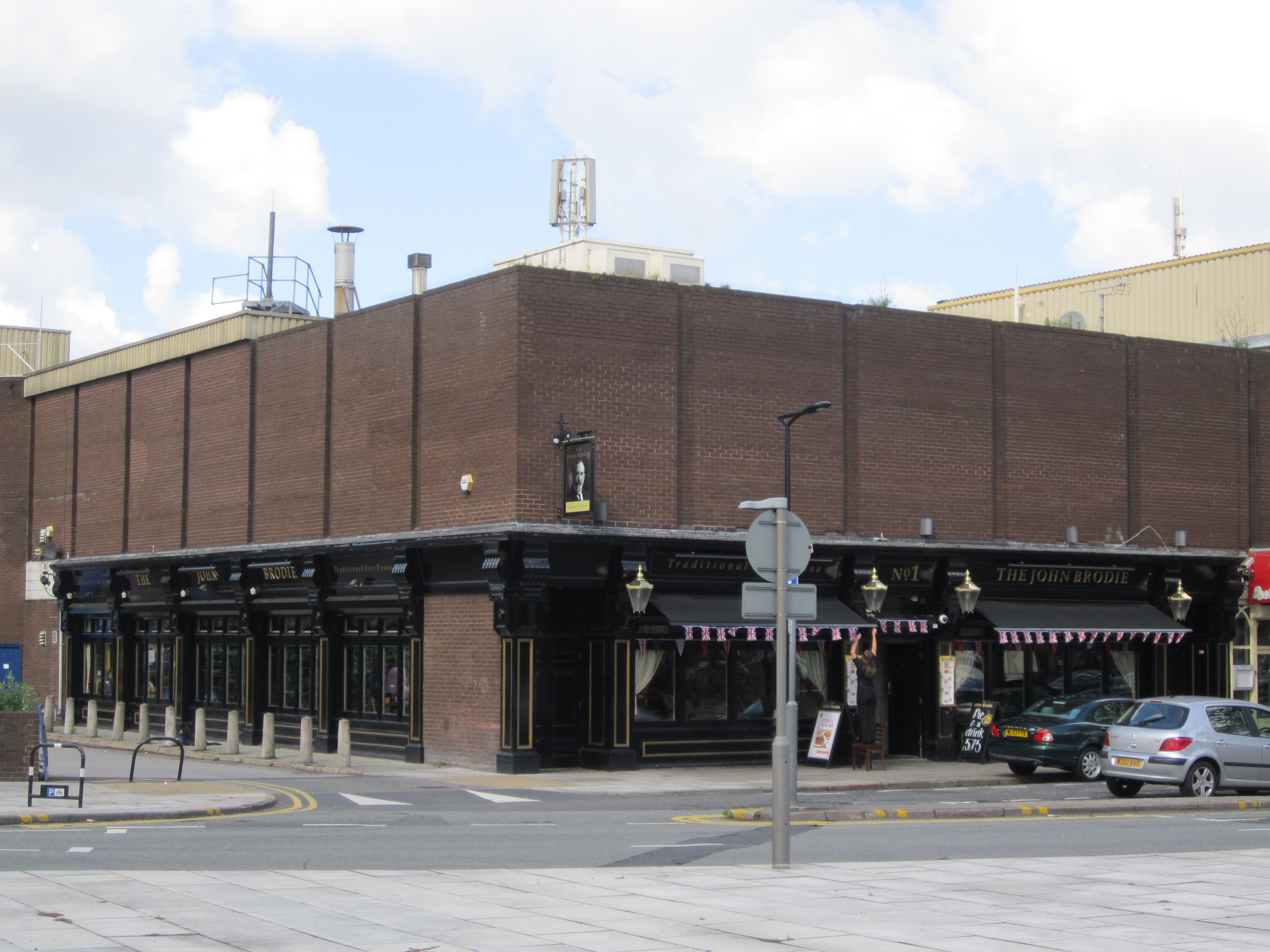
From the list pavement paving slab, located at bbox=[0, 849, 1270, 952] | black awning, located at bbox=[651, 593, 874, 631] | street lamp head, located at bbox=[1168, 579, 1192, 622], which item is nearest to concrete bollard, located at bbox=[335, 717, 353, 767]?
black awning, located at bbox=[651, 593, 874, 631]

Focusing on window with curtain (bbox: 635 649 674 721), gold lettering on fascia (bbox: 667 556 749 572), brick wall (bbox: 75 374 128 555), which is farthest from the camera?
brick wall (bbox: 75 374 128 555)

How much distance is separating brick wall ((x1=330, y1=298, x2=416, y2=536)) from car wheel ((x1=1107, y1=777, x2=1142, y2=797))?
1354 centimetres

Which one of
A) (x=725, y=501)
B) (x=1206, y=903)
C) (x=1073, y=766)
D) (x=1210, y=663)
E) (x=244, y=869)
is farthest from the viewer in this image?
(x=1210, y=663)

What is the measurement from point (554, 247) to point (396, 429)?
5.17 m

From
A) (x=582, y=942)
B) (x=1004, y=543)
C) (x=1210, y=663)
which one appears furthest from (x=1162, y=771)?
(x=582, y=942)

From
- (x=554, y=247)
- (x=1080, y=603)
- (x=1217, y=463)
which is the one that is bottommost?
(x=1080, y=603)

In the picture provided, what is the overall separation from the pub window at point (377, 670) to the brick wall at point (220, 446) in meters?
5.15

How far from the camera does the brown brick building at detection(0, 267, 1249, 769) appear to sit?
2653 cm

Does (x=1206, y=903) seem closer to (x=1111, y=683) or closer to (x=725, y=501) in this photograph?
(x=725, y=501)

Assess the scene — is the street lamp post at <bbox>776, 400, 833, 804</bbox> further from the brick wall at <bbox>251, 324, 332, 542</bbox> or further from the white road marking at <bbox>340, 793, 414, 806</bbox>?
the brick wall at <bbox>251, 324, 332, 542</bbox>

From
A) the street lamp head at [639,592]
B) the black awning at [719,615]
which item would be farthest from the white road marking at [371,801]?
the black awning at [719,615]

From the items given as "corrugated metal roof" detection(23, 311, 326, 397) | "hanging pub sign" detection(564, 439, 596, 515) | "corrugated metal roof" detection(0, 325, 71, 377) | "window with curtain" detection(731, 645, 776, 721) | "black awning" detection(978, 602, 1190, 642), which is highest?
"corrugated metal roof" detection(0, 325, 71, 377)

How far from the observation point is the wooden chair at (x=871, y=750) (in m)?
27.3

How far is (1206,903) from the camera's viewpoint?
12008 mm
